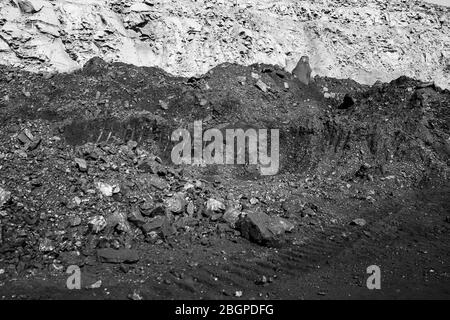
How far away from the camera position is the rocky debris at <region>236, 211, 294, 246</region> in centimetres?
728

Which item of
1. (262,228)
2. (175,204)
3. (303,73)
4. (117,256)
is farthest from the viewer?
(303,73)

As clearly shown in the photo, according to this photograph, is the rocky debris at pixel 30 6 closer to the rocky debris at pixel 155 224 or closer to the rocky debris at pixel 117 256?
the rocky debris at pixel 155 224

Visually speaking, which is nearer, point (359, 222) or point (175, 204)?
point (175, 204)

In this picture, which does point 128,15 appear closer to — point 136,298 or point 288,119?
point 288,119

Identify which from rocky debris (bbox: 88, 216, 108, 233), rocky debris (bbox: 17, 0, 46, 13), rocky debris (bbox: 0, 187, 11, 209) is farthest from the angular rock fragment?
rocky debris (bbox: 17, 0, 46, 13)

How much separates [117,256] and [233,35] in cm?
1259

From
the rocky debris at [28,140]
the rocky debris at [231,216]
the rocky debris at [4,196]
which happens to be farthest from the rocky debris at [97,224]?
the rocky debris at [28,140]

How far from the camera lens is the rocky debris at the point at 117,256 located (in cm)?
641

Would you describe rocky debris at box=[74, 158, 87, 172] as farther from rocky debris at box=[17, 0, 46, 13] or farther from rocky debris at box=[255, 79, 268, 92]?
rocky debris at box=[17, 0, 46, 13]

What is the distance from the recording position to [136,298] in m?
5.57

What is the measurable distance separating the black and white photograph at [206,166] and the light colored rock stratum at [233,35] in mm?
85

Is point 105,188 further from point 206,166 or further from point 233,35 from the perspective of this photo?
point 233,35

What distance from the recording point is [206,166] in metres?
10.0

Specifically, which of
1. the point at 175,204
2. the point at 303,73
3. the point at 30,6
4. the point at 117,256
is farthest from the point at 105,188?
the point at 30,6
